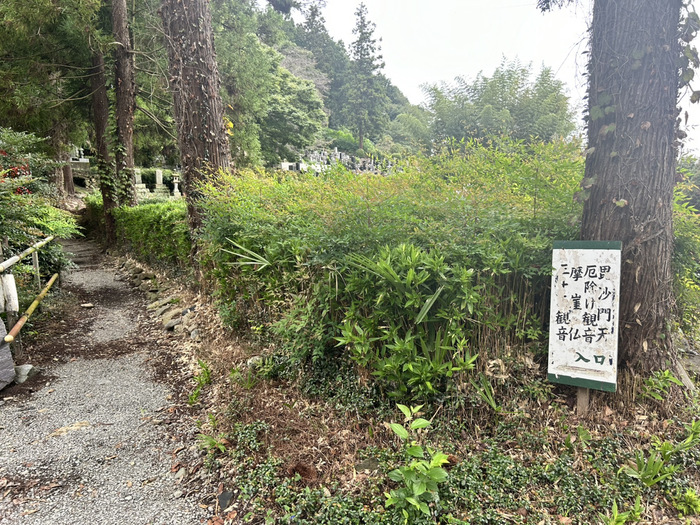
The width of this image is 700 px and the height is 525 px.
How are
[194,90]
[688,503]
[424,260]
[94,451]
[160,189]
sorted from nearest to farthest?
[688,503] → [424,260] → [94,451] → [194,90] → [160,189]

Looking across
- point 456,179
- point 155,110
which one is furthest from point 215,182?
point 155,110

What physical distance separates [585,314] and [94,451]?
305cm

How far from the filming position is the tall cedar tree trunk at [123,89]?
28.3ft

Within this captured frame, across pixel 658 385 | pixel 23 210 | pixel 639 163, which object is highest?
pixel 639 163

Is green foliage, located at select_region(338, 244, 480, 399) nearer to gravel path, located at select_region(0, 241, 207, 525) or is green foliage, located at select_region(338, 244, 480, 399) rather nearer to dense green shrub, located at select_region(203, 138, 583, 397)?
dense green shrub, located at select_region(203, 138, 583, 397)

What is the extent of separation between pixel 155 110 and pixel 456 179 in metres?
11.3

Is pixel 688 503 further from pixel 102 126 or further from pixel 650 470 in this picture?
pixel 102 126

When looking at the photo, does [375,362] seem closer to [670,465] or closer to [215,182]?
[670,465]

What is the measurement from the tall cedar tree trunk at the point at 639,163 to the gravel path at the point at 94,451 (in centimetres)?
254

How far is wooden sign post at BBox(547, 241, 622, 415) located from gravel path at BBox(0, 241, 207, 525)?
6.66 feet

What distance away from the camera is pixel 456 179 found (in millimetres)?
2572

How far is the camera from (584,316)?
2.01 meters

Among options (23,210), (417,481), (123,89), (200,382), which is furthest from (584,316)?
(123,89)

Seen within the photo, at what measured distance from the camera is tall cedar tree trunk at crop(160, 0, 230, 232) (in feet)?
15.6
